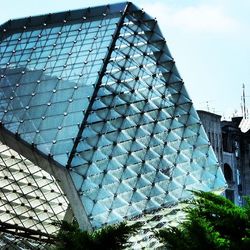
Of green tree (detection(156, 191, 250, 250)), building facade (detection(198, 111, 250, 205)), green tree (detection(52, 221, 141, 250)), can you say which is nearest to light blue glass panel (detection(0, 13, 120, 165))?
green tree (detection(52, 221, 141, 250))

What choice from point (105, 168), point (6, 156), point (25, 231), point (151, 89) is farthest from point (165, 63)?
point (25, 231)

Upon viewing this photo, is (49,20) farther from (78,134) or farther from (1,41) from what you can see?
(78,134)

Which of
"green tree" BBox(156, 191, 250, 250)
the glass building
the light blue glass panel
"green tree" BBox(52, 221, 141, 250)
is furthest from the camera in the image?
the light blue glass panel

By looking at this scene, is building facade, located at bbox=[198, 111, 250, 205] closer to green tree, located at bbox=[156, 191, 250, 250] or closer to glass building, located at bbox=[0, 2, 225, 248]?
glass building, located at bbox=[0, 2, 225, 248]

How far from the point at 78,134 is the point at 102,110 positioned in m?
2.39

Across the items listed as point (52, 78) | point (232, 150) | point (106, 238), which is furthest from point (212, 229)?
point (232, 150)

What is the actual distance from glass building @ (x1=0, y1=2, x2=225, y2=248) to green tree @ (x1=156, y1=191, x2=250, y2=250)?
2187 centimetres

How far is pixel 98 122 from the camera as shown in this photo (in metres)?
37.6

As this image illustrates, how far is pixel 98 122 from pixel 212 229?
24.7m

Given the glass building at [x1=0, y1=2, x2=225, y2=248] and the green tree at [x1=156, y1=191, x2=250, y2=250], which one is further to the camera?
the glass building at [x1=0, y1=2, x2=225, y2=248]

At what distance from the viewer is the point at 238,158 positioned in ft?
299

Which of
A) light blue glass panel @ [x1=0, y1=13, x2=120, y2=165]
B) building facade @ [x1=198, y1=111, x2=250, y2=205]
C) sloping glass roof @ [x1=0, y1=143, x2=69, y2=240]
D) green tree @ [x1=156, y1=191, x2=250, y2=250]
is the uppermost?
building facade @ [x1=198, y1=111, x2=250, y2=205]

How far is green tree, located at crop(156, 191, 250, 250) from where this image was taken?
506 inches

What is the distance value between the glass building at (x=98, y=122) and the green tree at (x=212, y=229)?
21.9 m
